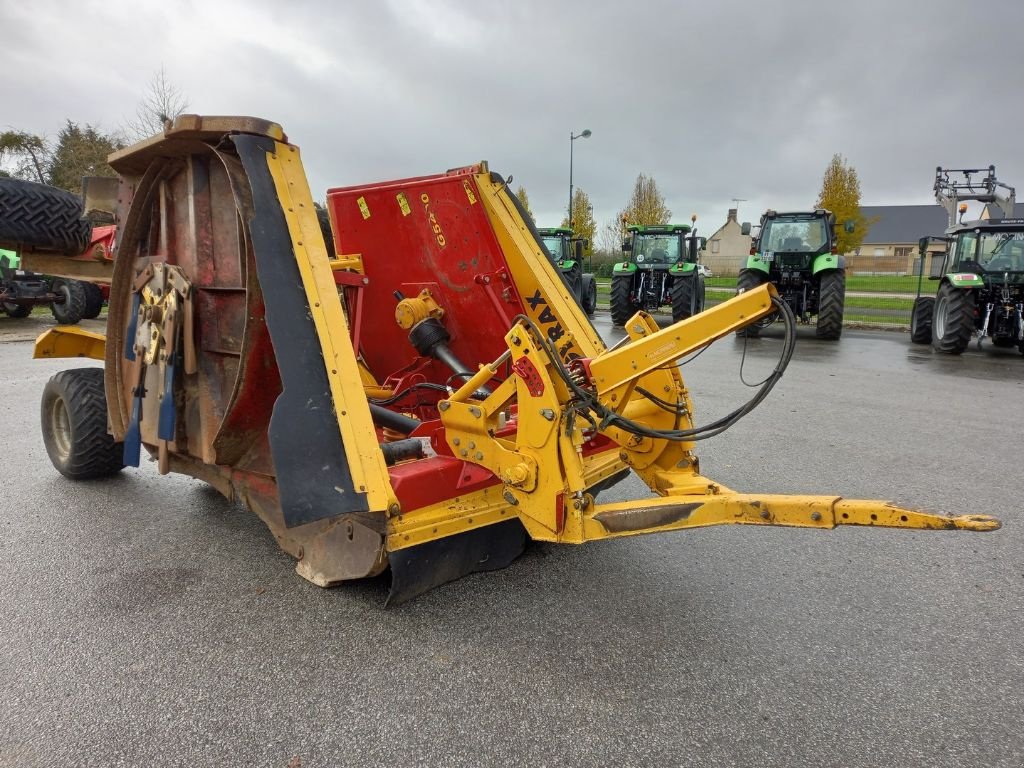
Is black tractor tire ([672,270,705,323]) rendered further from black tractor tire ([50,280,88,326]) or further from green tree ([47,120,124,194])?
green tree ([47,120,124,194])

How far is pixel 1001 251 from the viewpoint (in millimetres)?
11383

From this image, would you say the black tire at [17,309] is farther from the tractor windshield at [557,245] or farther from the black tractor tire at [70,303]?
the tractor windshield at [557,245]

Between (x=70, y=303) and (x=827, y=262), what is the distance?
16.1m

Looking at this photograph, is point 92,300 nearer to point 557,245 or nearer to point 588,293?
point 557,245

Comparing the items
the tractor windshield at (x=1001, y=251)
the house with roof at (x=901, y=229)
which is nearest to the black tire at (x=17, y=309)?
the tractor windshield at (x=1001, y=251)

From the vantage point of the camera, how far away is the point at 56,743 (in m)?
2.01

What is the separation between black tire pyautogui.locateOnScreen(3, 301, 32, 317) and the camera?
14.0 metres

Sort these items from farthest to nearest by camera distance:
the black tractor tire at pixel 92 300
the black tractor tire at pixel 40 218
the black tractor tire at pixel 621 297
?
1. the black tractor tire at pixel 621 297
2. the black tractor tire at pixel 92 300
3. the black tractor tire at pixel 40 218

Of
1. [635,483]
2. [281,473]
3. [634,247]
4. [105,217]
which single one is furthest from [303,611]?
[634,247]

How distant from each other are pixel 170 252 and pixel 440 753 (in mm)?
2714

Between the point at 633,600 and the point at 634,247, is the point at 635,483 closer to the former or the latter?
the point at 633,600

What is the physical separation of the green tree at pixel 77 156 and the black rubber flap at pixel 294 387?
22.0 m

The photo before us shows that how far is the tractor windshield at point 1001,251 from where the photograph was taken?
1120cm

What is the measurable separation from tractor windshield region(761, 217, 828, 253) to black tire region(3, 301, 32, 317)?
54.4 ft
